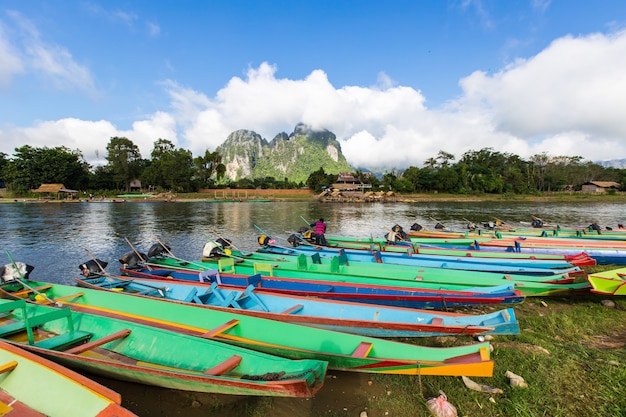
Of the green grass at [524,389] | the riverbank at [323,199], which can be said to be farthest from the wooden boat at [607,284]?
the riverbank at [323,199]

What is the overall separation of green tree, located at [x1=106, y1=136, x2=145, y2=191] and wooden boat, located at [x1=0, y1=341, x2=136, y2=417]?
290 feet

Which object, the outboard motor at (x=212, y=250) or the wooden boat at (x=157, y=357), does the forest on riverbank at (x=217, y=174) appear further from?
the wooden boat at (x=157, y=357)

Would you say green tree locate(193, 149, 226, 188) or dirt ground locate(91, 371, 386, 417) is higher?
green tree locate(193, 149, 226, 188)

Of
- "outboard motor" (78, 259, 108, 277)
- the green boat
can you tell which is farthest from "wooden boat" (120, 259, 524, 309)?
"outboard motor" (78, 259, 108, 277)

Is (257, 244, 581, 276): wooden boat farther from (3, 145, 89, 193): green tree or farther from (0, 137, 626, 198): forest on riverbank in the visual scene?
(3, 145, 89, 193): green tree

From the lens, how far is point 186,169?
78.9m

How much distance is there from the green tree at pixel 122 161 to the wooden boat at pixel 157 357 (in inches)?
3398

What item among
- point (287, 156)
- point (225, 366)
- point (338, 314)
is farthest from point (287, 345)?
point (287, 156)

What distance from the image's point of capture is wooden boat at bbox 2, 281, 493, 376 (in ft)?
12.8

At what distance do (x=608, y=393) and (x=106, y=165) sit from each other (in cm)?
9913

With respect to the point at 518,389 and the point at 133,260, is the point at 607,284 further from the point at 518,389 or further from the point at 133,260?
the point at 133,260

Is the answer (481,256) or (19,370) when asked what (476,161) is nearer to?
(481,256)

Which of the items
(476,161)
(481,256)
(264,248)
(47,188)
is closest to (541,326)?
(481,256)

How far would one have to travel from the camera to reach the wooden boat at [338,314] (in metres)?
4.95
